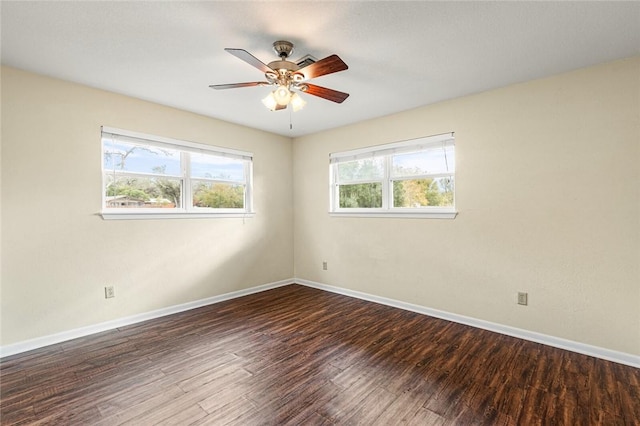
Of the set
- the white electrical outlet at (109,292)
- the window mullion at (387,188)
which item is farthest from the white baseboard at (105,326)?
the window mullion at (387,188)

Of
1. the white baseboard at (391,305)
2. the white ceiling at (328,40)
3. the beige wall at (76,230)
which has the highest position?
the white ceiling at (328,40)

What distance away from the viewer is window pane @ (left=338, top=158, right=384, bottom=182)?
13.7ft

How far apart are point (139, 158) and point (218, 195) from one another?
1.09 m

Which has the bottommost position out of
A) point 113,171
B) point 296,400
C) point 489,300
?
point 296,400

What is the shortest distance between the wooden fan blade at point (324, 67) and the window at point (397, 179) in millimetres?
1954

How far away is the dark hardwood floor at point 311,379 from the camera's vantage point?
1831 millimetres

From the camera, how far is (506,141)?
302 centimetres

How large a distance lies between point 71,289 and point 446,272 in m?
4.01

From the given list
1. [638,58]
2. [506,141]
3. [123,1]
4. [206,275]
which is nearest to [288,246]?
[206,275]

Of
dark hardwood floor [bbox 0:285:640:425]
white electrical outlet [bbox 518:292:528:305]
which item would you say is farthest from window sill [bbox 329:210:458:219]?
dark hardwood floor [bbox 0:285:640:425]

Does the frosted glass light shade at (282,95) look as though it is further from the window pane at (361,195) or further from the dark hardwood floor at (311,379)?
the window pane at (361,195)

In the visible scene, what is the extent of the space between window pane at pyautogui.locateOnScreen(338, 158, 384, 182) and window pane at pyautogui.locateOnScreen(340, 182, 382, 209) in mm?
107

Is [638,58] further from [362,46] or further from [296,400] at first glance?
[296,400]

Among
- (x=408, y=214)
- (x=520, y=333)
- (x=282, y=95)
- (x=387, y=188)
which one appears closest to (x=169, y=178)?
(x=282, y=95)
